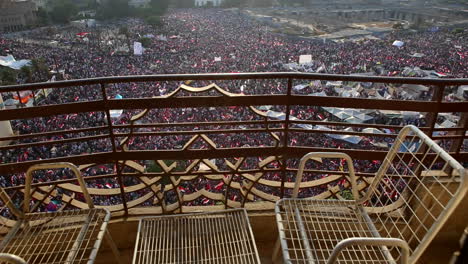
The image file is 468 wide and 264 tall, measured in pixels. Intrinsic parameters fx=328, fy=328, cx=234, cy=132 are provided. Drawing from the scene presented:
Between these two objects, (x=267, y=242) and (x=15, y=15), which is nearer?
(x=267, y=242)

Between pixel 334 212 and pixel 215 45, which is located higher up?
pixel 334 212

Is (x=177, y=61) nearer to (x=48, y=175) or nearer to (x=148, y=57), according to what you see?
(x=148, y=57)

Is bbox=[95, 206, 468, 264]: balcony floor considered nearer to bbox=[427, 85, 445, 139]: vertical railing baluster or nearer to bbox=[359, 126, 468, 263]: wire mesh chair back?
bbox=[359, 126, 468, 263]: wire mesh chair back

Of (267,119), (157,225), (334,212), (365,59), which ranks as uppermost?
(267,119)

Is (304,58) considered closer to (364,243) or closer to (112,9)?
(364,243)

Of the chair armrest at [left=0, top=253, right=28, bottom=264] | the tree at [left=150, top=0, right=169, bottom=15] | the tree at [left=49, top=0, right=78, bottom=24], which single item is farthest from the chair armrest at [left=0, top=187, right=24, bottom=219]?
the tree at [left=150, top=0, right=169, bottom=15]

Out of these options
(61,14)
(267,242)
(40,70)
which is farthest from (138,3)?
(267,242)

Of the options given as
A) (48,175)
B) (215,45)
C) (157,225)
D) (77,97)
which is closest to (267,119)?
(157,225)
